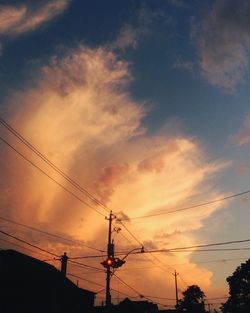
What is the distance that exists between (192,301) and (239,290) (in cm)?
3605

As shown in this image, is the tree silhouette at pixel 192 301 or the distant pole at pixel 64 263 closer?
the distant pole at pixel 64 263

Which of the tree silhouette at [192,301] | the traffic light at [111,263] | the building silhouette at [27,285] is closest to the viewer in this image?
the traffic light at [111,263]

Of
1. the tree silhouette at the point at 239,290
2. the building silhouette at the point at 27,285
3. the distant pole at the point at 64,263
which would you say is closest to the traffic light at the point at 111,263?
the building silhouette at the point at 27,285

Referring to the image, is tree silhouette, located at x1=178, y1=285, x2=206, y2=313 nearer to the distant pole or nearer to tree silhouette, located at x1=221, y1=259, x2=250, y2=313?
tree silhouette, located at x1=221, y1=259, x2=250, y2=313

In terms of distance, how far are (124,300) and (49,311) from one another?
31.8m

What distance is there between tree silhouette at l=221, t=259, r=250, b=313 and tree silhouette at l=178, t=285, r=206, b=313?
30.5 meters

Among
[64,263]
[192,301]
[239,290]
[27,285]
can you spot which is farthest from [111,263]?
[192,301]

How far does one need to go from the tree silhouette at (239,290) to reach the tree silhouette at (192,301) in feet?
99.9

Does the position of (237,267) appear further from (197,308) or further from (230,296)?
(197,308)

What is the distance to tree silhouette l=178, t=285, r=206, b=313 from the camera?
101 meters

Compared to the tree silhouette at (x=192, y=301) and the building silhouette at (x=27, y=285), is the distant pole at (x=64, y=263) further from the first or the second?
the tree silhouette at (x=192, y=301)

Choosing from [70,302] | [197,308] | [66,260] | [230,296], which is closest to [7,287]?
[66,260]

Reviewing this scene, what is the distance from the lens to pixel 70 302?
149ft

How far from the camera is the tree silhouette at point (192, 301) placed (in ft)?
331
